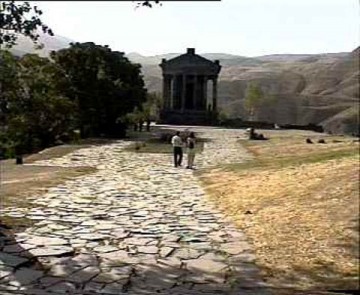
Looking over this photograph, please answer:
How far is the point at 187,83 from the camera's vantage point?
61531 millimetres

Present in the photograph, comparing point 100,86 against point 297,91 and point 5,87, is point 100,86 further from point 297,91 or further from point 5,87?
point 297,91

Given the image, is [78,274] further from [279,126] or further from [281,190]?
[279,126]

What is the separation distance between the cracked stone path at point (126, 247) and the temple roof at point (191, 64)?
45765 mm

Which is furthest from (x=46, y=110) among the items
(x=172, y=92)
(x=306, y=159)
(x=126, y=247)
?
(x=172, y=92)

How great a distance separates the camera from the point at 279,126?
5459 cm

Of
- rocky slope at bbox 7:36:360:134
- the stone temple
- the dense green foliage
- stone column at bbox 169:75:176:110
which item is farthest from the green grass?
rocky slope at bbox 7:36:360:134

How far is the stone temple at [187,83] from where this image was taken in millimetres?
60531

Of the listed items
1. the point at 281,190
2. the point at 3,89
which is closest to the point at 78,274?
the point at 281,190

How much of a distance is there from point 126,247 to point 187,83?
175ft

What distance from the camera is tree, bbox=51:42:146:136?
38031 mm

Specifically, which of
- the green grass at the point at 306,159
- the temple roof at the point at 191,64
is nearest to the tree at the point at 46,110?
the green grass at the point at 306,159

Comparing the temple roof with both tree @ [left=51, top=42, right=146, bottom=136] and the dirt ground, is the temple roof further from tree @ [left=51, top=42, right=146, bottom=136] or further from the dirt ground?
the dirt ground

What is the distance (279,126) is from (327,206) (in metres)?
47.1

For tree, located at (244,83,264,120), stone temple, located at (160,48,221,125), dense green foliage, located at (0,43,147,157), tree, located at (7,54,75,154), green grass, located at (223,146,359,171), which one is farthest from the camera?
tree, located at (244,83,264,120)
